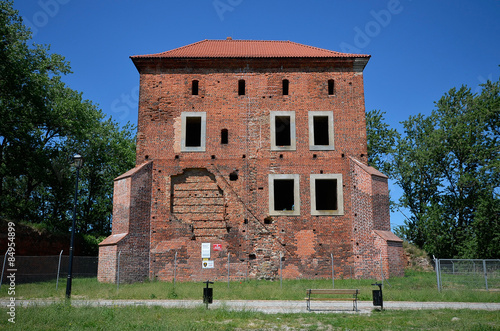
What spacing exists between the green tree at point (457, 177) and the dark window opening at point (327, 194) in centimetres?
1211

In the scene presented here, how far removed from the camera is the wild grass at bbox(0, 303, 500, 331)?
920 cm

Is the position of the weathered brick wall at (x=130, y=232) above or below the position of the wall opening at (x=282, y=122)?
below

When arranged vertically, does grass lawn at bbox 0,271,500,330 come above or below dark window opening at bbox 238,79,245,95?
below

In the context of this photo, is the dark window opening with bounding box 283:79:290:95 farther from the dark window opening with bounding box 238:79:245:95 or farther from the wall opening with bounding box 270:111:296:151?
the dark window opening with bounding box 238:79:245:95

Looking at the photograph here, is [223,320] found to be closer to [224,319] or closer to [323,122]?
[224,319]

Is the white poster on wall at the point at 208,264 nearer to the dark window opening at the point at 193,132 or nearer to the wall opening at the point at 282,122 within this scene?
the wall opening at the point at 282,122

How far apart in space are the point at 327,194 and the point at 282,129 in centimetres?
458

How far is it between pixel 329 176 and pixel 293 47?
8.24 m

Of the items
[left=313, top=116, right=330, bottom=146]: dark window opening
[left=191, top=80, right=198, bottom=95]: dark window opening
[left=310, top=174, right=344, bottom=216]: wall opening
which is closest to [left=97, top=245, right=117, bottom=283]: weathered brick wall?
[left=191, top=80, right=198, bottom=95]: dark window opening

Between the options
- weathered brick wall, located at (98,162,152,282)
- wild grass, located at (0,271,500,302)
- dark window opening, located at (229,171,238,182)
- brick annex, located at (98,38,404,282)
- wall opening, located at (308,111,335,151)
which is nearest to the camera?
wild grass, located at (0,271,500,302)

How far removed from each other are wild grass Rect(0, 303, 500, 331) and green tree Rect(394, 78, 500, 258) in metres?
22.5

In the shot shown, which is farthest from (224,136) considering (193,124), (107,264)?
(107,264)

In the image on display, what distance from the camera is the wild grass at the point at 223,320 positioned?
30.2 ft

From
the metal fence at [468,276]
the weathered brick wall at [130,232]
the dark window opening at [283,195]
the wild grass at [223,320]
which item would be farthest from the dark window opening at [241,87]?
the wild grass at [223,320]
